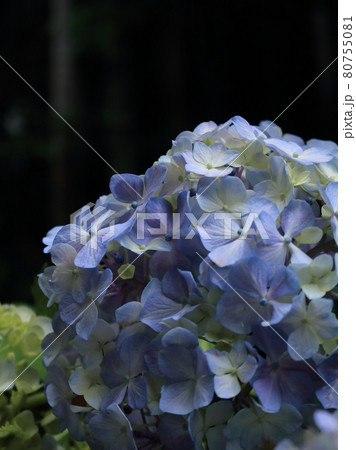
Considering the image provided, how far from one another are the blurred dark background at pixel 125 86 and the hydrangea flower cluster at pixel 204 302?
1.39m

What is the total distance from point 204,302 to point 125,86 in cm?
243

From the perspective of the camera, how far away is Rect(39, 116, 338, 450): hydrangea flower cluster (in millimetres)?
331

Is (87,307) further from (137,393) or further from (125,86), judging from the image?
(125,86)

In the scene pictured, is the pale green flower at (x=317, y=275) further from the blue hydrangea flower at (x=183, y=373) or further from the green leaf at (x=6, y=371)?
the green leaf at (x=6, y=371)

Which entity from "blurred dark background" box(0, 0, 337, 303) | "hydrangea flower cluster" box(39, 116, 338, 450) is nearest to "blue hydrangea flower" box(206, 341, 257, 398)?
"hydrangea flower cluster" box(39, 116, 338, 450)

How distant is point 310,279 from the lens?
1.10 feet

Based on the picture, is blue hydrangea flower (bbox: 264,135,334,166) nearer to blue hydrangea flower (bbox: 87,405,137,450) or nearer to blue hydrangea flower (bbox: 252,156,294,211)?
blue hydrangea flower (bbox: 252,156,294,211)

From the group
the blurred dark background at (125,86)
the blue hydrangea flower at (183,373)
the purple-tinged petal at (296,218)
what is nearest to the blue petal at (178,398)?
the blue hydrangea flower at (183,373)

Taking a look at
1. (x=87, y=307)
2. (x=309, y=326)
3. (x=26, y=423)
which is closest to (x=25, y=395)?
(x=26, y=423)

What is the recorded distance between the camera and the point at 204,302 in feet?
1.16

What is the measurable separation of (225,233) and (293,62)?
1996 mm

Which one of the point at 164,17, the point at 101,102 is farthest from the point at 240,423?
the point at 101,102

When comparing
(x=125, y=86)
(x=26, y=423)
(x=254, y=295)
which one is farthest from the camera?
(x=125, y=86)
